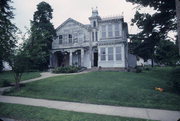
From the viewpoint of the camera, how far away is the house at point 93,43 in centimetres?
2106

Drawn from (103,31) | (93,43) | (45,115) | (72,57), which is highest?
(103,31)

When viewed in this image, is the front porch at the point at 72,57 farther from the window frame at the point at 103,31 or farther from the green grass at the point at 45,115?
the green grass at the point at 45,115

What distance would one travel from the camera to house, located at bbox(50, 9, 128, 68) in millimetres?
21061

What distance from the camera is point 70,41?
26547 mm

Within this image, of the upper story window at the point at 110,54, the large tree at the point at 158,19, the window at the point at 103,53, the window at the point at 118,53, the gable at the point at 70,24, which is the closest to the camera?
the large tree at the point at 158,19

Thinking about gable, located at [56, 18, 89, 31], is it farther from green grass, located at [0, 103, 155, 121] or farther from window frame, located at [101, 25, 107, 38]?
green grass, located at [0, 103, 155, 121]

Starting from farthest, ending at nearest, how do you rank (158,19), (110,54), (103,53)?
(103,53) → (110,54) → (158,19)

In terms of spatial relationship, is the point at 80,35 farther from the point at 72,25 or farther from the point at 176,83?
the point at 176,83

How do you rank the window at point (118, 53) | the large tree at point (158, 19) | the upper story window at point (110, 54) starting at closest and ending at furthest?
1. the large tree at point (158, 19)
2. the window at point (118, 53)
3. the upper story window at point (110, 54)

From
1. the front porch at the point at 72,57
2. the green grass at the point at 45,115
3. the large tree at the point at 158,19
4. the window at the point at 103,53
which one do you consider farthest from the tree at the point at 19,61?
the front porch at the point at 72,57

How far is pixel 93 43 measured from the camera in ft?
80.2

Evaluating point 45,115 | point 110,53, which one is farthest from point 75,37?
point 45,115

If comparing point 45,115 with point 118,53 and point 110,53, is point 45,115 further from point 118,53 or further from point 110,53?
point 110,53

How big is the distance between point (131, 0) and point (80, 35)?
15199 mm
